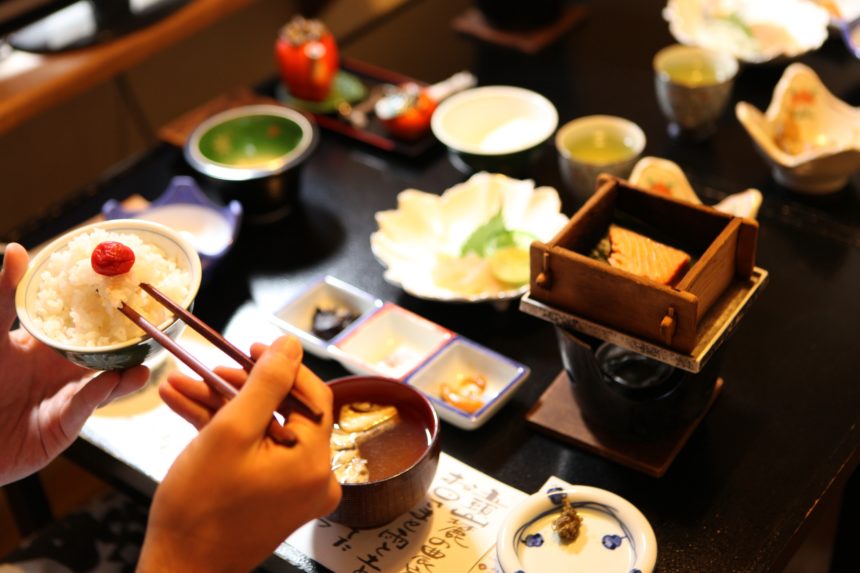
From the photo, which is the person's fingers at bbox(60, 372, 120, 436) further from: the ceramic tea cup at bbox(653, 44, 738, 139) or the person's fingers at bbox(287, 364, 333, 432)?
the ceramic tea cup at bbox(653, 44, 738, 139)

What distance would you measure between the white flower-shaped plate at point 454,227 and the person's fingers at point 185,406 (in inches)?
26.5

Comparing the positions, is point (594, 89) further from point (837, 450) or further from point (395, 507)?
point (395, 507)

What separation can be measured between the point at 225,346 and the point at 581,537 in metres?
0.55

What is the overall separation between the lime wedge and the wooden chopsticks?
2.24 feet

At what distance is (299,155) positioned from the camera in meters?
2.05

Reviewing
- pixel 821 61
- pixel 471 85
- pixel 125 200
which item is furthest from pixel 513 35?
pixel 125 200

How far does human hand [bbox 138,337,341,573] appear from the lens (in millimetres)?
1045

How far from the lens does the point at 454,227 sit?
6.39 ft

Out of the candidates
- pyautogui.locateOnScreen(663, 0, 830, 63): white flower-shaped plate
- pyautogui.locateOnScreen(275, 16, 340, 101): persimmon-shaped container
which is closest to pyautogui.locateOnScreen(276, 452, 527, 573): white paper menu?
pyautogui.locateOnScreen(275, 16, 340, 101): persimmon-shaped container

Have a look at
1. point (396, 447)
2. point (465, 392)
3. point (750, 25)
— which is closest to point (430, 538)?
point (396, 447)

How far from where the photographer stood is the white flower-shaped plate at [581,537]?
1.26m

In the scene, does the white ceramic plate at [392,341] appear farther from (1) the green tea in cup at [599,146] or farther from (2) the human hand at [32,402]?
(1) the green tea in cup at [599,146]

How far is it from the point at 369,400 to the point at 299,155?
29.5 inches

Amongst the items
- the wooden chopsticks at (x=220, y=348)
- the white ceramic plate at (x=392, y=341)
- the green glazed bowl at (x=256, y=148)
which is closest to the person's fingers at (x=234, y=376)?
the wooden chopsticks at (x=220, y=348)
